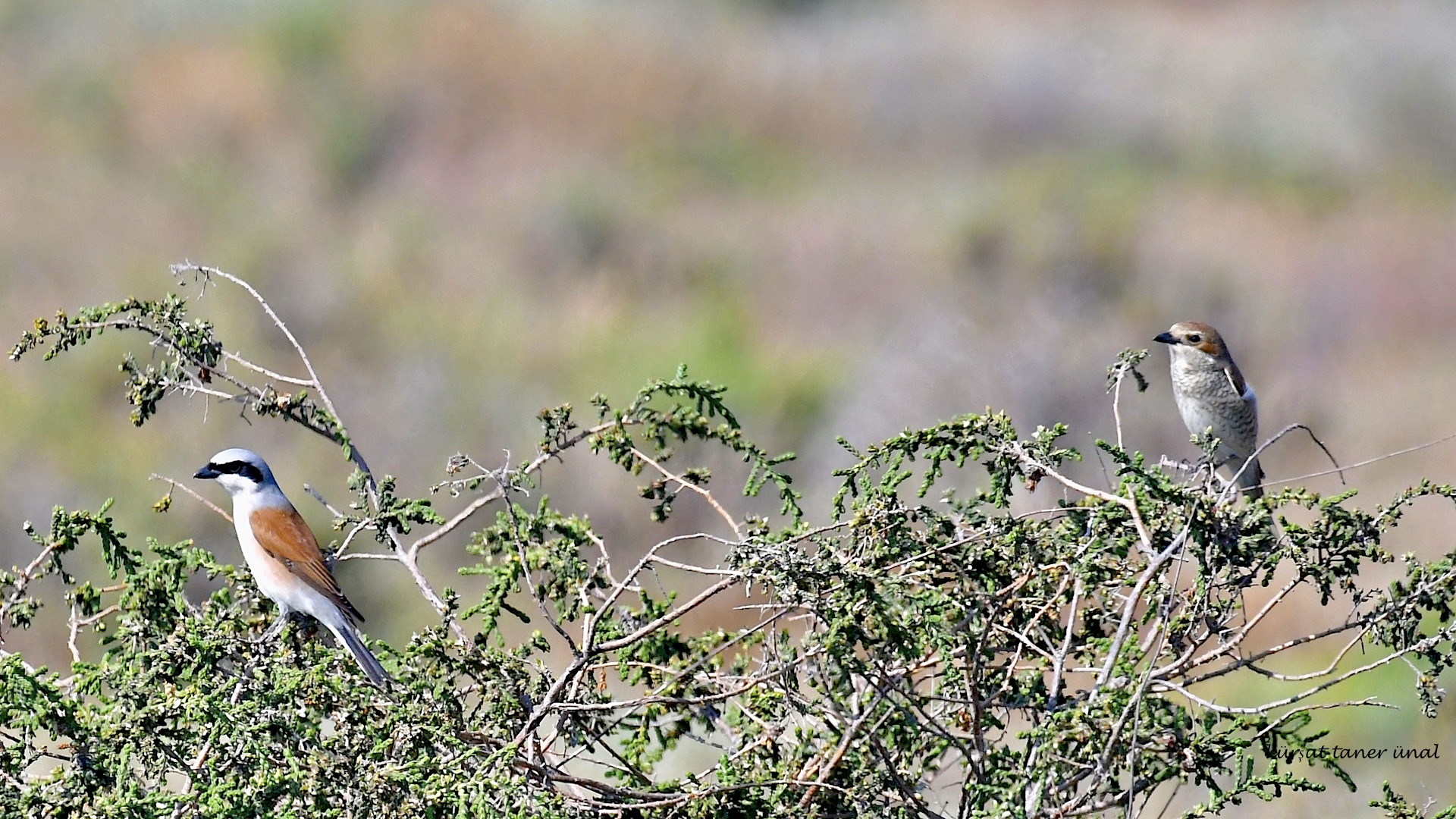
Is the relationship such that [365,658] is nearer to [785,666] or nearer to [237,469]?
[785,666]

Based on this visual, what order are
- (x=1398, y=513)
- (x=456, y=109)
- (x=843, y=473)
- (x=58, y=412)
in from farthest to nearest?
(x=456, y=109) < (x=58, y=412) < (x=843, y=473) < (x=1398, y=513)

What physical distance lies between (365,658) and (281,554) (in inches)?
38.3

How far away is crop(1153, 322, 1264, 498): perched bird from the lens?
5.70m

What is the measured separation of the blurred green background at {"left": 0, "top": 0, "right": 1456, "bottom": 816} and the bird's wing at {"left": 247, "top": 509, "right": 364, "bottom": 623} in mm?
5134

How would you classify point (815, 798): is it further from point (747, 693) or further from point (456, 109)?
point (456, 109)

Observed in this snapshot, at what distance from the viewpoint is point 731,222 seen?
1994 cm

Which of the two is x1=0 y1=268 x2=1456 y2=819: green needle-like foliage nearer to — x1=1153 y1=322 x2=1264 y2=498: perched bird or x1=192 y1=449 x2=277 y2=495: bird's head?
x1=192 y1=449 x2=277 y2=495: bird's head

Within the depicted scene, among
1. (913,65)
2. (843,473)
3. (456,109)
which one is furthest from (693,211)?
(843,473)

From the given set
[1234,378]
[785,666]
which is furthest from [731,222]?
[785,666]

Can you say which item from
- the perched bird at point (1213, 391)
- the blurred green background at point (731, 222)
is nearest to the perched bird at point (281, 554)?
the perched bird at point (1213, 391)

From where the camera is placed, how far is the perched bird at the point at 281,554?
13.8 ft

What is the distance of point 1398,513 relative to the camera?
2988 millimetres

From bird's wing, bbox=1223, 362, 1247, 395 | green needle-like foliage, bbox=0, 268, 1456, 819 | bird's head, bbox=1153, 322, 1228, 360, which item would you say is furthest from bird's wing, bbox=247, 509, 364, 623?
bird's wing, bbox=1223, 362, 1247, 395

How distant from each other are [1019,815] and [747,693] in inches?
30.0
